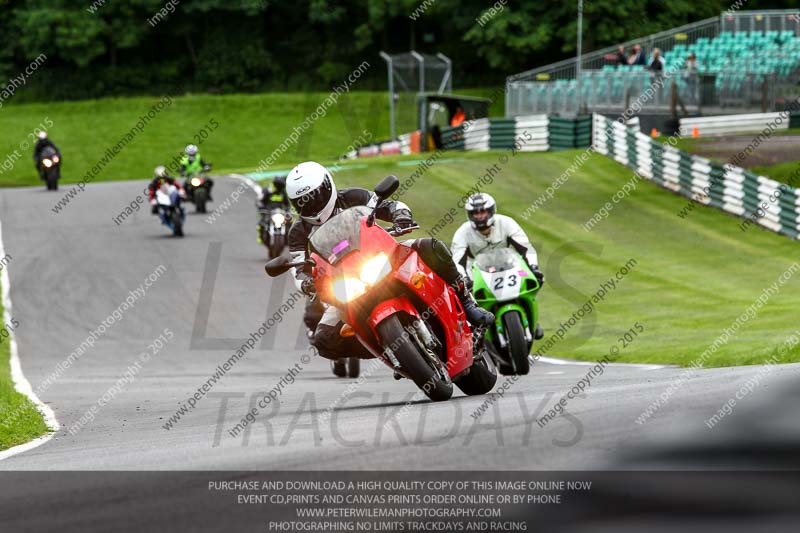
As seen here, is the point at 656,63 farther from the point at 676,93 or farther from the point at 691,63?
the point at 676,93

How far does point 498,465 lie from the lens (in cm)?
543

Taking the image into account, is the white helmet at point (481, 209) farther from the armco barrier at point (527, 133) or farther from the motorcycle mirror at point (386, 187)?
the armco barrier at point (527, 133)

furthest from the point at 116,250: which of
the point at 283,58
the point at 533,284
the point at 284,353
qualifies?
the point at 283,58

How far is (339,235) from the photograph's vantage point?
27.0 ft

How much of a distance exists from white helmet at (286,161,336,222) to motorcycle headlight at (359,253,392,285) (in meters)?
0.81

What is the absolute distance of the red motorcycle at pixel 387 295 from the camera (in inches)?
317

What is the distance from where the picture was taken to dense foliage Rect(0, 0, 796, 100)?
59562 mm

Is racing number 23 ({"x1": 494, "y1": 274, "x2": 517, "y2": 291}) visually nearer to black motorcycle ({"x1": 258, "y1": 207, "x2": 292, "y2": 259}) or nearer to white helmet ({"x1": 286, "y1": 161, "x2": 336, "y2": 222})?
white helmet ({"x1": 286, "y1": 161, "x2": 336, "y2": 222})

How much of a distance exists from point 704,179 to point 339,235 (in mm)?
21796

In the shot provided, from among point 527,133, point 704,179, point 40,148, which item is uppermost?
point 704,179

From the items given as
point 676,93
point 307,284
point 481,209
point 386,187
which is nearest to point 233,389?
point 481,209

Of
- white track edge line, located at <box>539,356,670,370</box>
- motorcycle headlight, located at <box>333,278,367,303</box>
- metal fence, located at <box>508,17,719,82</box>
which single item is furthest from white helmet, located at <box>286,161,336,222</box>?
metal fence, located at <box>508,17,719,82</box>

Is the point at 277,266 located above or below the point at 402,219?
below

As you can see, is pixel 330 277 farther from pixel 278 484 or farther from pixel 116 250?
pixel 116 250
